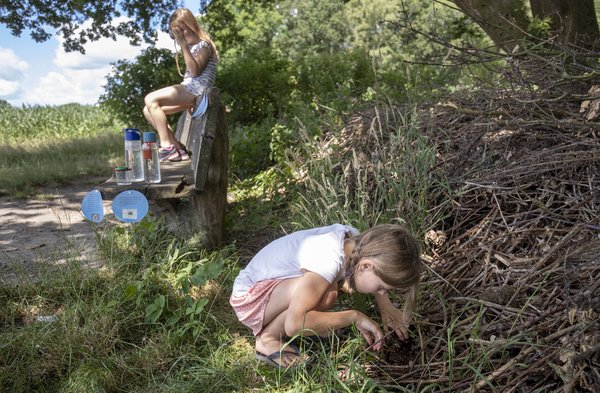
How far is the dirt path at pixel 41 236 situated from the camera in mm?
3758

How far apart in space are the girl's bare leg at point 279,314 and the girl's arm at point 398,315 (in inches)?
10.5

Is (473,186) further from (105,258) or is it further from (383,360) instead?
(105,258)

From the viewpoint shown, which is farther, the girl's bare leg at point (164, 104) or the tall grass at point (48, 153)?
the tall grass at point (48, 153)

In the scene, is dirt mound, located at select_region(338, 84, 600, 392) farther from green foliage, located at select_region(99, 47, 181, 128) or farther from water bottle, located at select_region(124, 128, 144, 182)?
green foliage, located at select_region(99, 47, 181, 128)

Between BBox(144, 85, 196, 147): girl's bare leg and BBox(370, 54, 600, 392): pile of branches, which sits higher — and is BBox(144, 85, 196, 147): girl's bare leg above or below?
above

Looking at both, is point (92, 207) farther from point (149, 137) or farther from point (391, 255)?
point (391, 255)

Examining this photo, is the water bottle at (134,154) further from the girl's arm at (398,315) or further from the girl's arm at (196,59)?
the girl's arm at (398,315)

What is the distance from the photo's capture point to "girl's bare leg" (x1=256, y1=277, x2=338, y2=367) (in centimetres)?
257

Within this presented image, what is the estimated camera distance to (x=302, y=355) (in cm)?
258

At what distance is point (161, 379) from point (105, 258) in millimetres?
1234

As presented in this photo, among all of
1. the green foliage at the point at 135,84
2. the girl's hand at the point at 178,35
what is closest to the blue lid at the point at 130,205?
the girl's hand at the point at 178,35

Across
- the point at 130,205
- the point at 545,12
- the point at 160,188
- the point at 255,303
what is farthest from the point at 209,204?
the point at 545,12

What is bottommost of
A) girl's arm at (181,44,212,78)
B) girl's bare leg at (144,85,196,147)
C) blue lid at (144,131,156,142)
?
blue lid at (144,131,156,142)

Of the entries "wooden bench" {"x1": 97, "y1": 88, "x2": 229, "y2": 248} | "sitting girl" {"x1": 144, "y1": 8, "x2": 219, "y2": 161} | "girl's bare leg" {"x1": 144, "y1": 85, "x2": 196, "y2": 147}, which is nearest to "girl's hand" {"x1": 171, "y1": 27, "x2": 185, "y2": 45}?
"sitting girl" {"x1": 144, "y1": 8, "x2": 219, "y2": 161}
